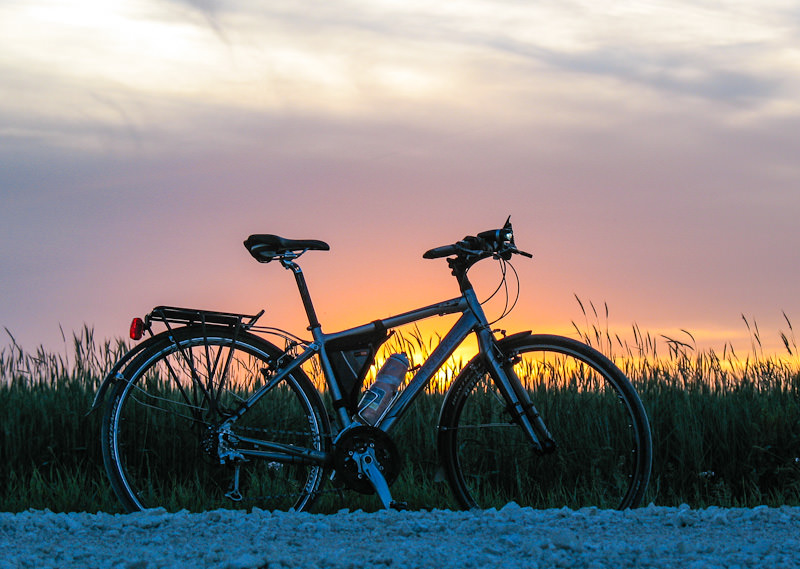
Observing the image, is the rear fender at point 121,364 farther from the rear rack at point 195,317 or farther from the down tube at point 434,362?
the down tube at point 434,362

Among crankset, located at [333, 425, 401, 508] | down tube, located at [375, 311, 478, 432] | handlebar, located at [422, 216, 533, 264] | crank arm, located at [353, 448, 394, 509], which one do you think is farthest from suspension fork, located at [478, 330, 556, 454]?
crank arm, located at [353, 448, 394, 509]

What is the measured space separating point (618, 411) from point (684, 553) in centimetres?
289

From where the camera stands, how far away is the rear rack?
17.0 ft

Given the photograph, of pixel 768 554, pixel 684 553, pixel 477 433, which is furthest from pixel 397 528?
pixel 477 433

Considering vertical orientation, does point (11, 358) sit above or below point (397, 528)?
above

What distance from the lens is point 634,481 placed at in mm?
5180

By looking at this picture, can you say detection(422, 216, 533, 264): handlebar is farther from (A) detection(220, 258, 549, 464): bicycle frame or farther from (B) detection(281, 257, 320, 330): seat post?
(B) detection(281, 257, 320, 330): seat post

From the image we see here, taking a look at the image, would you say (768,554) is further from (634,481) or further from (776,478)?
(776,478)

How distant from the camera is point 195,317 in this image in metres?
5.24

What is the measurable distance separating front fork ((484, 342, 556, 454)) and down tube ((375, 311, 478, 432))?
0.61 ft

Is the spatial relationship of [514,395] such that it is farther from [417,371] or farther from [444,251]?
[444,251]

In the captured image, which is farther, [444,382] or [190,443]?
[444,382]

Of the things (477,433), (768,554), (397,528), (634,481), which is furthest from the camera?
(477,433)

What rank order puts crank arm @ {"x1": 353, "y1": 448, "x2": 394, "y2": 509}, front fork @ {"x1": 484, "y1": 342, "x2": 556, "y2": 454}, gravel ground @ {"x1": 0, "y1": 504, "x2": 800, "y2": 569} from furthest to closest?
front fork @ {"x1": 484, "y1": 342, "x2": 556, "y2": 454} → crank arm @ {"x1": 353, "y1": 448, "x2": 394, "y2": 509} → gravel ground @ {"x1": 0, "y1": 504, "x2": 800, "y2": 569}
